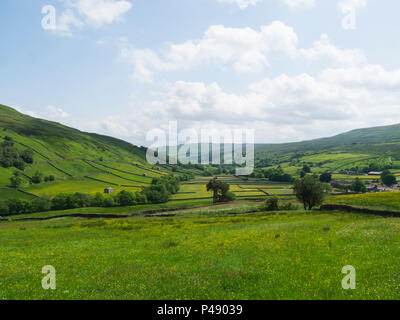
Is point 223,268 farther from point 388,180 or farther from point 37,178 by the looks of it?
point 37,178

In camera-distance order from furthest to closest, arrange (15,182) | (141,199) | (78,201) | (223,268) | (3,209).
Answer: (15,182) → (141,199) → (78,201) → (3,209) → (223,268)

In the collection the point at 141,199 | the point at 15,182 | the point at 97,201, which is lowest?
the point at 97,201

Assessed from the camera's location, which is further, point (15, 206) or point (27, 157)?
point (27, 157)

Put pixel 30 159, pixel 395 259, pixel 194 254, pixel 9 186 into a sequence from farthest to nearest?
pixel 30 159 → pixel 9 186 → pixel 194 254 → pixel 395 259

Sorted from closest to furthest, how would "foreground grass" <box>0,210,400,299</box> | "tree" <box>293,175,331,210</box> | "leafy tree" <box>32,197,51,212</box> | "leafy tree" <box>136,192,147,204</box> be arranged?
1. "foreground grass" <box>0,210,400,299</box>
2. "tree" <box>293,175,331,210</box>
3. "leafy tree" <box>32,197,51,212</box>
4. "leafy tree" <box>136,192,147,204</box>

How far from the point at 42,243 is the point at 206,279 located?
82.9ft

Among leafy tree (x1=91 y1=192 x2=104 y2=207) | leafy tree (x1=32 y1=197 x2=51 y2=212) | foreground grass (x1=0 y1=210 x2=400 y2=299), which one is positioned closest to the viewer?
foreground grass (x1=0 y1=210 x2=400 y2=299)

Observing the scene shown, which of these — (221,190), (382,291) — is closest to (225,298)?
(382,291)

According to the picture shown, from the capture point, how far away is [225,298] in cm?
1138

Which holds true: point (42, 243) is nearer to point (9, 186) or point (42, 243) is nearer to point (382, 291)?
point (382, 291)

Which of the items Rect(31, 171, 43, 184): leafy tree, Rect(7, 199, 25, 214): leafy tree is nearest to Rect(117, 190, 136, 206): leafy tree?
Rect(7, 199, 25, 214): leafy tree

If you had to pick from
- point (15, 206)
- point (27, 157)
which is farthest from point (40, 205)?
point (27, 157)

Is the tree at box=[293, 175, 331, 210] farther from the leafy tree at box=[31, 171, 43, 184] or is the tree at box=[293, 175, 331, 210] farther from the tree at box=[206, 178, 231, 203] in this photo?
the leafy tree at box=[31, 171, 43, 184]

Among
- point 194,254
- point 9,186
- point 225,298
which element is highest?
point 225,298
